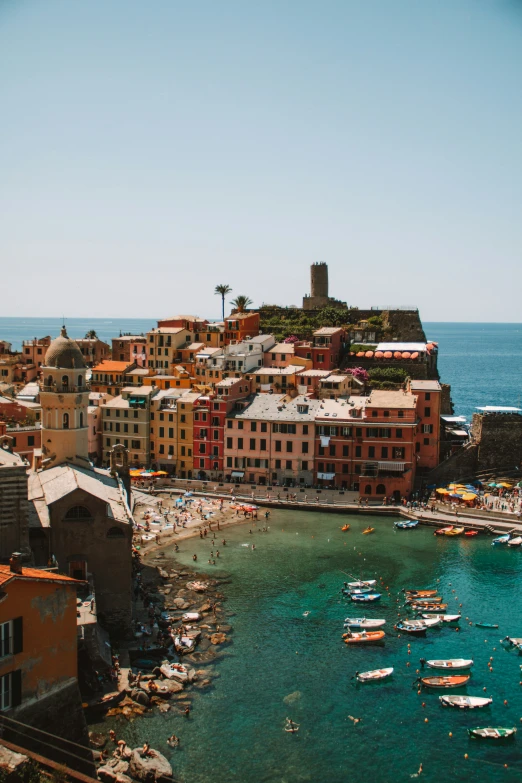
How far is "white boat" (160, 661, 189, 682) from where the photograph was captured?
40125 mm

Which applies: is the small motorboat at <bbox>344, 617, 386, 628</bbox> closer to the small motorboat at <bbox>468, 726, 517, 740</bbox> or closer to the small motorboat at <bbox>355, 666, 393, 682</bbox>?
the small motorboat at <bbox>355, 666, 393, 682</bbox>

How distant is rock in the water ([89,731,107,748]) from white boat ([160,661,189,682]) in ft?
20.8

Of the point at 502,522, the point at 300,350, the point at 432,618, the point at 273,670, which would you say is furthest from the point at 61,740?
the point at 300,350

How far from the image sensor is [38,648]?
27.9 meters

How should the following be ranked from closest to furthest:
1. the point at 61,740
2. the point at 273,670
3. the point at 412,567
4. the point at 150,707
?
the point at 61,740 → the point at 150,707 → the point at 273,670 → the point at 412,567

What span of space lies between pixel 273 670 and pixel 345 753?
26.5 ft

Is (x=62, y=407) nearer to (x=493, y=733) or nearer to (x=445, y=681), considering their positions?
(x=445, y=681)

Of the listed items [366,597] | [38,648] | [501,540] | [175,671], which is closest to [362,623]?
[366,597]

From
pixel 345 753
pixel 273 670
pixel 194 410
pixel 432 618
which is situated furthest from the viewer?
pixel 194 410

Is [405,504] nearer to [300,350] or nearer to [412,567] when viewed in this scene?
[412,567]

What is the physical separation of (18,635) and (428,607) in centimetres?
3056

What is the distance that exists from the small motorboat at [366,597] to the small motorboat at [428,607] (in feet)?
7.69

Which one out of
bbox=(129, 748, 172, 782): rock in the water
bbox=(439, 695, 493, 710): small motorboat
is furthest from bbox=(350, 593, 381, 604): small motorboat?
bbox=(129, 748, 172, 782): rock in the water

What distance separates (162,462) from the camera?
84812mm
